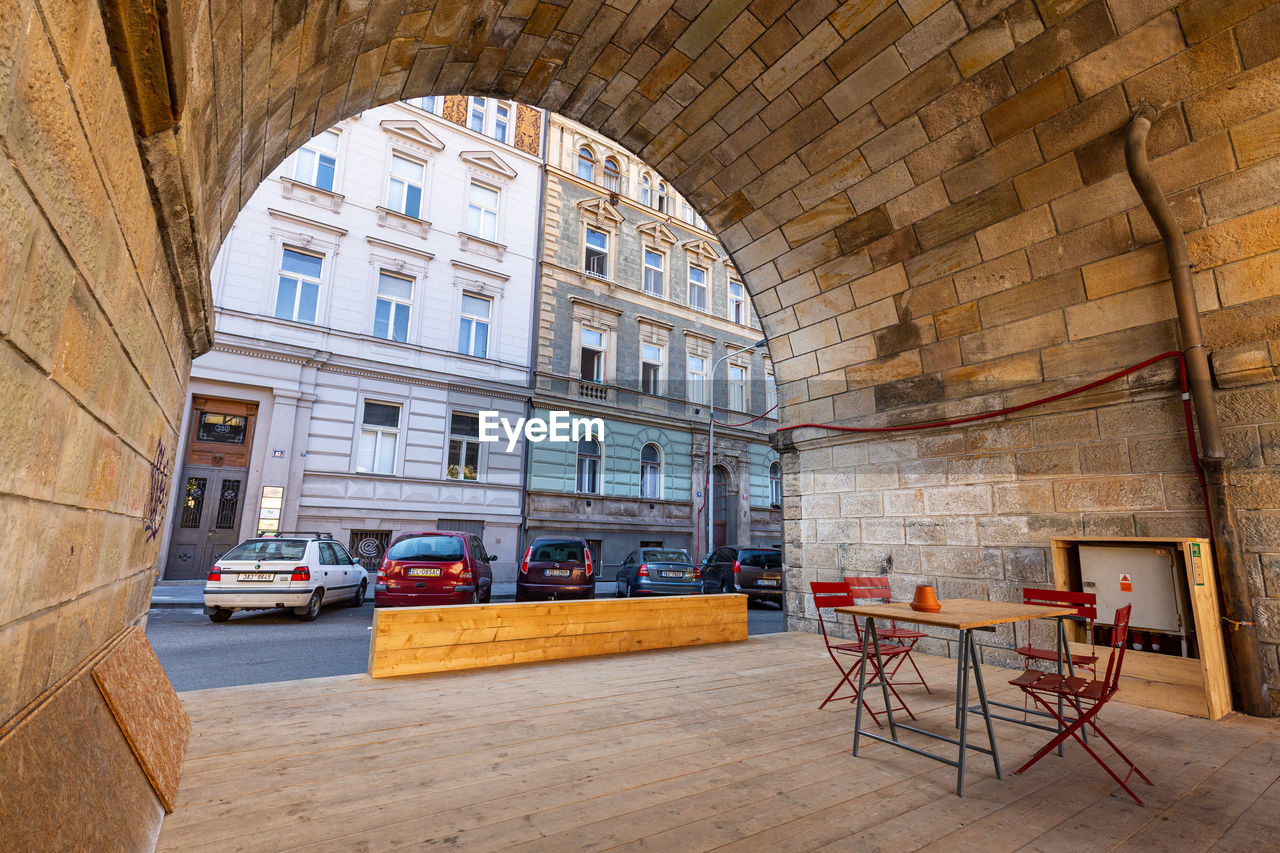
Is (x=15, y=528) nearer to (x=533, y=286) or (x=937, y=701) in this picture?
(x=937, y=701)

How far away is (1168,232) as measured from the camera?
517 cm

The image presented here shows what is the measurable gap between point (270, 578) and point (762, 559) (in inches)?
361

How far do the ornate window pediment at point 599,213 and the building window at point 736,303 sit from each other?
18.2ft

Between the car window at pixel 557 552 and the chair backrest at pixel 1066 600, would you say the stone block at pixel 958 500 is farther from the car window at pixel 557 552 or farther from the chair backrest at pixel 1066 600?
the car window at pixel 557 552

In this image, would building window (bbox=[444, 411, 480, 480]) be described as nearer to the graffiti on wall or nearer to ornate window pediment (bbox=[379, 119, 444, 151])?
ornate window pediment (bbox=[379, 119, 444, 151])

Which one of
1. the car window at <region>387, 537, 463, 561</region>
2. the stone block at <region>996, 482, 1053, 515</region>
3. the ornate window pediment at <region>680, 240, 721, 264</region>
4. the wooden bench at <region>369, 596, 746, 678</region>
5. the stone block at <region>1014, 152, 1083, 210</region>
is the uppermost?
the ornate window pediment at <region>680, 240, 721, 264</region>

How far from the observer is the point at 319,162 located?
15.7 m

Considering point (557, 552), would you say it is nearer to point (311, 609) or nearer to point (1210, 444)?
point (311, 609)

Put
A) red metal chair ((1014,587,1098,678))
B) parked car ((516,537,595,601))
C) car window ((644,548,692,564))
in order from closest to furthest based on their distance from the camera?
red metal chair ((1014,587,1098,678))
parked car ((516,537,595,601))
car window ((644,548,692,564))

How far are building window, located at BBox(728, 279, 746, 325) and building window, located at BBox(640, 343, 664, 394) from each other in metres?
4.32

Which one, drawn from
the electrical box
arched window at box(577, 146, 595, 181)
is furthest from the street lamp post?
the electrical box

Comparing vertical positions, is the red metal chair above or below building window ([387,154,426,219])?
below

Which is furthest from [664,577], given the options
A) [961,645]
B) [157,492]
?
[157,492]

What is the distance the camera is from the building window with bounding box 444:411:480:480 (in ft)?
54.6
